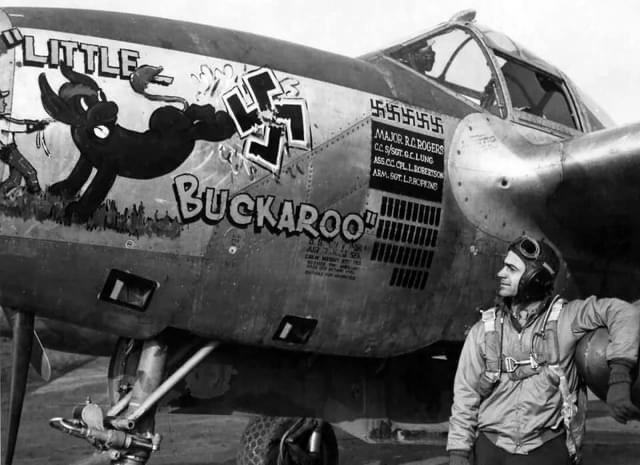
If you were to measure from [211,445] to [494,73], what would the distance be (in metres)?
6.72

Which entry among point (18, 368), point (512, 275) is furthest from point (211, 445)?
point (512, 275)

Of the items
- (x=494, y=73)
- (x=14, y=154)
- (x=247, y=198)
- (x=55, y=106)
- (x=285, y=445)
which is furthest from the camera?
(x=285, y=445)

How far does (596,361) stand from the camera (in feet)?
11.1

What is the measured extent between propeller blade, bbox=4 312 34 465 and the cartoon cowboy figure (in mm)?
942

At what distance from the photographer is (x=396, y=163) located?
5.23m

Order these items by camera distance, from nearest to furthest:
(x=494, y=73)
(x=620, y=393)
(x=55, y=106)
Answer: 1. (x=620, y=393)
2. (x=55, y=106)
3. (x=494, y=73)

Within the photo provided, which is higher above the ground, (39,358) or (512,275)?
(512,275)

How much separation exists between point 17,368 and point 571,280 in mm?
4201

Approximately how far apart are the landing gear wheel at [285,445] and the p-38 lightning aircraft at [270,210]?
30.2 inches

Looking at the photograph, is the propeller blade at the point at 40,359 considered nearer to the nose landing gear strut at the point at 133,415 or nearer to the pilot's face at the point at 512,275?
the nose landing gear strut at the point at 133,415

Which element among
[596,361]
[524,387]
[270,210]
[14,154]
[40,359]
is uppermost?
[14,154]

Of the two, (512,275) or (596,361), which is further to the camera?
(512,275)

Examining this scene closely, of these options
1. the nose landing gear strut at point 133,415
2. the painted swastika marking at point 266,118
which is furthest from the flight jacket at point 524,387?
the nose landing gear strut at point 133,415

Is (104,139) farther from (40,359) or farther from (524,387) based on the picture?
(524,387)
